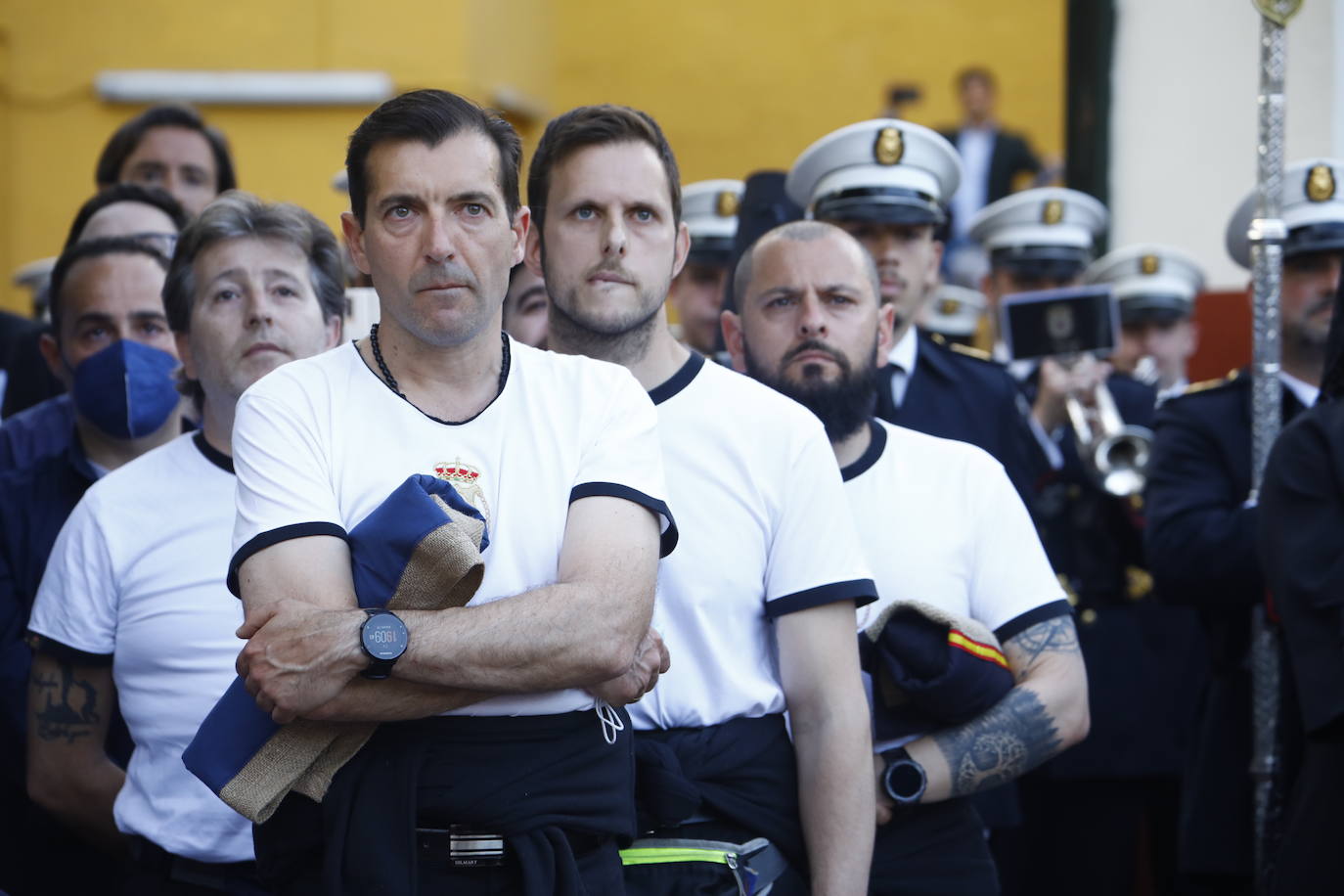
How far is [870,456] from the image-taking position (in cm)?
402

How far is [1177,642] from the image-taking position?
19.7ft

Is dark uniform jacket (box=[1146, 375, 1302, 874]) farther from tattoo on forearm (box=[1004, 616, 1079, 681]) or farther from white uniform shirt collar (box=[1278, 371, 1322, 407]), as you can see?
tattoo on forearm (box=[1004, 616, 1079, 681])

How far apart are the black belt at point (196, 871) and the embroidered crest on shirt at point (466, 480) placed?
1079 mm

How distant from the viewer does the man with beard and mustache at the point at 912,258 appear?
514 centimetres

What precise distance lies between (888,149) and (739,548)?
8.19 feet

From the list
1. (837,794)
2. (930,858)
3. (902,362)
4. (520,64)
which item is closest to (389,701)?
(837,794)

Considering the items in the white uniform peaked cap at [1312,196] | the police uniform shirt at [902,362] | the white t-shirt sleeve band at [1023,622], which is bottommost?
the white t-shirt sleeve band at [1023,622]

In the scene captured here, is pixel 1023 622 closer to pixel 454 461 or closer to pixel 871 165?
pixel 454 461

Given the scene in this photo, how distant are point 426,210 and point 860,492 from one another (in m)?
1.36

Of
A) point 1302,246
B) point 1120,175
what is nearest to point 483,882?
point 1302,246

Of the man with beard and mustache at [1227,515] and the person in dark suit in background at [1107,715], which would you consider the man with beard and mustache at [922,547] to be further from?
the person in dark suit in background at [1107,715]

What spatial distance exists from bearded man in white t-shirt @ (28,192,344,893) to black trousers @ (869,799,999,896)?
1330 millimetres

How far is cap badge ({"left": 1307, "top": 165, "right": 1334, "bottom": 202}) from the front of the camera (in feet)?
17.8

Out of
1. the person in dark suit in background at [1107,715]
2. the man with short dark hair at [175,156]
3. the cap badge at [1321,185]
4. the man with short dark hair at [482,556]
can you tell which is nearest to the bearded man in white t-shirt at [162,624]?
the man with short dark hair at [482,556]
